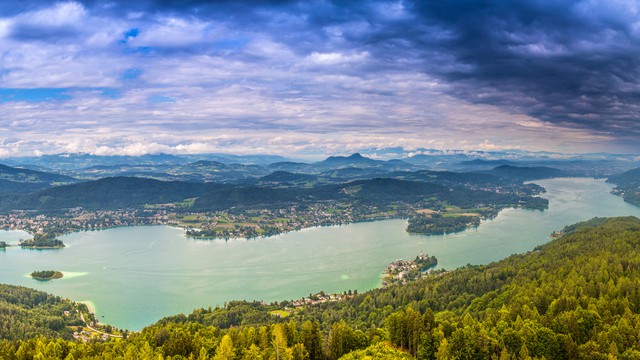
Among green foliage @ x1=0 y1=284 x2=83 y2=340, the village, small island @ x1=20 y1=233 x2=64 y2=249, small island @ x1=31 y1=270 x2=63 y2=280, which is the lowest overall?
green foliage @ x1=0 y1=284 x2=83 y2=340

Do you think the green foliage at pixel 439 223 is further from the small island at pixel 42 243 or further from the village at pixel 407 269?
the small island at pixel 42 243

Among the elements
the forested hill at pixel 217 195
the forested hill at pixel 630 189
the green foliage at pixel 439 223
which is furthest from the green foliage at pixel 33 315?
the forested hill at pixel 630 189

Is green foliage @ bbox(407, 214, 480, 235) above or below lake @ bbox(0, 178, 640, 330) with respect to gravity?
above

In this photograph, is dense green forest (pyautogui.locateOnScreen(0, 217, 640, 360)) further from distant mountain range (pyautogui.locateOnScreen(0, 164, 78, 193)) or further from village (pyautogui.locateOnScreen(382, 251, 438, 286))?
distant mountain range (pyautogui.locateOnScreen(0, 164, 78, 193))

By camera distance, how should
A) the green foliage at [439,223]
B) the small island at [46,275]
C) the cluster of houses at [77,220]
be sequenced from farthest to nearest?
Answer: the cluster of houses at [77,220] < the green foliage at [439,223] < the small island at [46,275]

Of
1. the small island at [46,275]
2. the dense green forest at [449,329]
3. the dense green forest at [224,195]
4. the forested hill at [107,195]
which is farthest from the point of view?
the dense green forest at [224,195]

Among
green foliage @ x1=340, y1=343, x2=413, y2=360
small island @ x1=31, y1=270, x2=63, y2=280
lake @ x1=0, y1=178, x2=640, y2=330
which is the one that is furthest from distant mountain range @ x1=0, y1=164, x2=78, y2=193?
green foliage @ x1=340, y1=343, x2=413, y2=360

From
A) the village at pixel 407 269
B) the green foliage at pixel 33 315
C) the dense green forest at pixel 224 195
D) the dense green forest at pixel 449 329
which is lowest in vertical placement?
the green foliage at pixel 33 315
